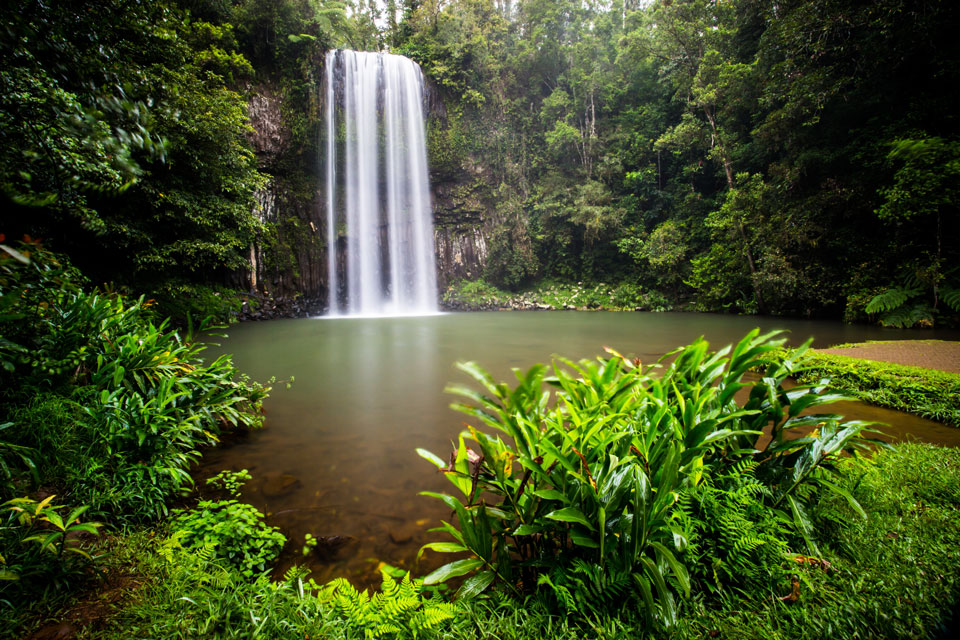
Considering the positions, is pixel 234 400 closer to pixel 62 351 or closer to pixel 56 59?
pixel 62 351

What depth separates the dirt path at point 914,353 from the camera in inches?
156

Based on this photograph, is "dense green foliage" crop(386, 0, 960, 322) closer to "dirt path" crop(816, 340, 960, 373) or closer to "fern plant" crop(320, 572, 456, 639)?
"dirt path" crop(816, 340, 960, 373)

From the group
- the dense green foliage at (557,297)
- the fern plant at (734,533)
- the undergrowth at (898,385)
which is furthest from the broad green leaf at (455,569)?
the dense green foliage at (557,297)

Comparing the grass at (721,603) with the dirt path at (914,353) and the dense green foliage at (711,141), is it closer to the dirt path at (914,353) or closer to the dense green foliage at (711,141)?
the dirt path at (914,353)

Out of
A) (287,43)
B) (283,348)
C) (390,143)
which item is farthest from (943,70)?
(287,43)

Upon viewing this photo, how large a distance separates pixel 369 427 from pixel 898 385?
4718mm

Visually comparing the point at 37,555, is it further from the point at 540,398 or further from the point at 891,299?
the point at 891,299

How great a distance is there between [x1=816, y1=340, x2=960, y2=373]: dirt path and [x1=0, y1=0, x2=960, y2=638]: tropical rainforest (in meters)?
1.25

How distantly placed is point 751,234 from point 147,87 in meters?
14.0

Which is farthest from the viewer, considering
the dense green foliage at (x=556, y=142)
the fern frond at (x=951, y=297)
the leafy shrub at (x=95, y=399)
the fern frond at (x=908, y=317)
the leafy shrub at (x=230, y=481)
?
the fern frond at (x=908, y=317)

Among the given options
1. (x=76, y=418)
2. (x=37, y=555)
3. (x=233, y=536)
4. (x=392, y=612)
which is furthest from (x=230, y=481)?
(x=392, y=612)

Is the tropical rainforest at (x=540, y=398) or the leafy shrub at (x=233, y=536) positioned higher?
the tropical rainforest at (x=540, y=398)

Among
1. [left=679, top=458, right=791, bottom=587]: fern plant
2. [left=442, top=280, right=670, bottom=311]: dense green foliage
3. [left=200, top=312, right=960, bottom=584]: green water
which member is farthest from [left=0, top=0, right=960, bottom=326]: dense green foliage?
[left=679, top=458, right=791, bottom=587]: fern plant

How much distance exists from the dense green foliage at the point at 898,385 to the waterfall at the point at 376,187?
565 inches
